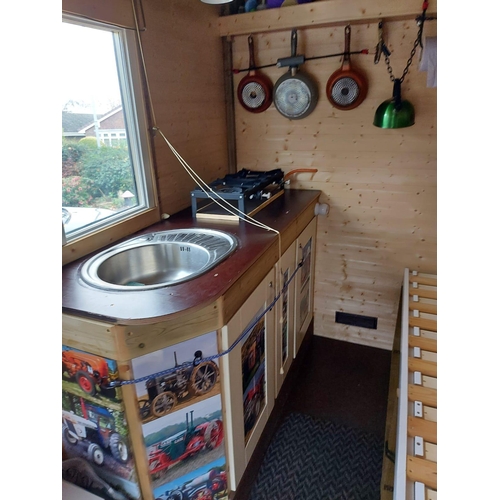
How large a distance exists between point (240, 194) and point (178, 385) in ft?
3.06

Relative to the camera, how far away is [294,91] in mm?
2279

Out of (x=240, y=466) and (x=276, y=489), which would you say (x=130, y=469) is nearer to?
(x=240, y=466)

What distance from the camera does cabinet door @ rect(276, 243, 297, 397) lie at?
1828 millimetres

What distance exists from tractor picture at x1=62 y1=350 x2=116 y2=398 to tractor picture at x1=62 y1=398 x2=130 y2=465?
0.07 m

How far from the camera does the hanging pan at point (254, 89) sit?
7.68 feet

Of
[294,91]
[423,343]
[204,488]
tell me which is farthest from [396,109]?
[204,488]

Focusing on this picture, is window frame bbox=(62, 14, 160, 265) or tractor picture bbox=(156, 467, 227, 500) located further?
window frame bbox=(62, 14, 160, 265)

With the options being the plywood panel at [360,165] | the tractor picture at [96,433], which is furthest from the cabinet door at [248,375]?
the plywood panel at [360,165]

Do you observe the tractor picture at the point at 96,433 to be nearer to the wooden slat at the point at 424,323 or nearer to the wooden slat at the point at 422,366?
the wooden slat at the point at 422,366

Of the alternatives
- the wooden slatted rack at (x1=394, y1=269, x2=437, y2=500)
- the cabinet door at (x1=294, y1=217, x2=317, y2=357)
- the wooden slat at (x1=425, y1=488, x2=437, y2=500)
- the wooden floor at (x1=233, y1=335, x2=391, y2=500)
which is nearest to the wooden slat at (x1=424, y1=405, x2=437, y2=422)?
the wooden slatted rack at (x1=394, y1=269, x2=437, y2=500)

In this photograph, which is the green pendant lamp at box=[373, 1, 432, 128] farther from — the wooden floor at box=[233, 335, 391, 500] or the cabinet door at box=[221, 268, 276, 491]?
the wooden floor at box=[233, 335, 391, 500]

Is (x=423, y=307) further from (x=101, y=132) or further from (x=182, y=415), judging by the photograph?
(x=101, y=132)

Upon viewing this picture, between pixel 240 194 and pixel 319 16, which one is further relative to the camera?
pixel 319 16

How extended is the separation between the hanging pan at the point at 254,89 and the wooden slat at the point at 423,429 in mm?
1899
